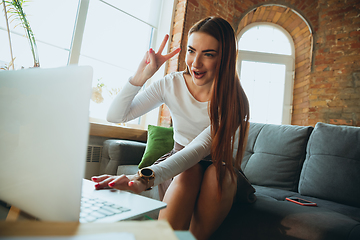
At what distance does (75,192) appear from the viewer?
32cm

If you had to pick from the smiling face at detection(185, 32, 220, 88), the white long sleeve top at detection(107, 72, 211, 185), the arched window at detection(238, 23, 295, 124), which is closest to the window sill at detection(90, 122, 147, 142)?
the white long sleeve top at detection(107, 72, 211, 185)

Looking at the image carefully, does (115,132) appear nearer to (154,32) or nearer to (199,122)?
(199,122)

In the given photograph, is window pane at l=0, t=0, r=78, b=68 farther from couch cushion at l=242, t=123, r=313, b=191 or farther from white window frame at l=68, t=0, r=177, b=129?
couch cushion at l=242, t=123, r=313, b=191

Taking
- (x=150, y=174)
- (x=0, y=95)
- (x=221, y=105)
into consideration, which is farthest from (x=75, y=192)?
(x=221, y=105)

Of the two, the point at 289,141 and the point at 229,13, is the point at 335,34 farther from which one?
the point at 289,141

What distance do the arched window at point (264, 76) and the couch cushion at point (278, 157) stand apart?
242cm

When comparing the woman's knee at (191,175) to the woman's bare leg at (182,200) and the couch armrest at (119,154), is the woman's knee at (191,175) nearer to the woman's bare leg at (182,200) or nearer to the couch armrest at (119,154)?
the woman's bare leg at (182,200)

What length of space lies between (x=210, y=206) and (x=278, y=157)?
90 centimetres

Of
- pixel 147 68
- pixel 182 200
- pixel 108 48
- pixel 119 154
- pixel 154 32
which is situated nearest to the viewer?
pixel 182 200

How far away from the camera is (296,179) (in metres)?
1.54

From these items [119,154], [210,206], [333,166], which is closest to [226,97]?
[210,206]

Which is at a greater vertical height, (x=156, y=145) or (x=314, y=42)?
(x=314, y=42)

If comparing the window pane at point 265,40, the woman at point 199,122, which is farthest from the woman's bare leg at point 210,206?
the window pane at point 265,40

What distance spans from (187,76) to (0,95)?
1.05m
